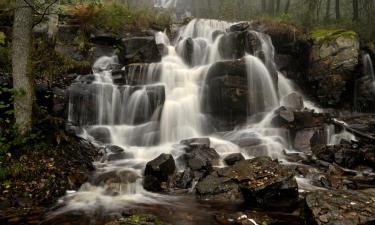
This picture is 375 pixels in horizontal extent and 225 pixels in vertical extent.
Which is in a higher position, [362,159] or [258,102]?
[258,102]

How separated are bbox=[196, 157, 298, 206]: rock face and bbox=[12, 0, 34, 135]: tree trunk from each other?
16.3 ft

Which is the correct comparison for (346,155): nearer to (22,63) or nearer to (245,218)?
(245,218)

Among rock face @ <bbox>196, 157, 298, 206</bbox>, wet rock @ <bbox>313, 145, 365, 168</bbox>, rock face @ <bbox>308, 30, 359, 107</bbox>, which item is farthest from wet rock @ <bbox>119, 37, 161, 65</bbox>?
rock face @ <bbox>196, 157, 298, 206</bbox>

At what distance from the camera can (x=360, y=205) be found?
6371 millimetres

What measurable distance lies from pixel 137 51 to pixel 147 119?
5202mm

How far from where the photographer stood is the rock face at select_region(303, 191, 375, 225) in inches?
236

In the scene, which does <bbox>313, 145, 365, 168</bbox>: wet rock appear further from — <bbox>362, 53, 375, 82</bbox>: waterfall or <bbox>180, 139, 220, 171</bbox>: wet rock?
<bbox>362, 53, 375, 82</bbox>: waterfall

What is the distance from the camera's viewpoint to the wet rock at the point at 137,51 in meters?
17.8

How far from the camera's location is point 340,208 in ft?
20.6

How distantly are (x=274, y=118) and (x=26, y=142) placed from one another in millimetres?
10045

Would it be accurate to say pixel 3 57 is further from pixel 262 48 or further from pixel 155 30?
pixel 262 48

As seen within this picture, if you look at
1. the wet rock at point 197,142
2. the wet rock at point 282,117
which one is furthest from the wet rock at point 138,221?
the wet rock at point 282,117

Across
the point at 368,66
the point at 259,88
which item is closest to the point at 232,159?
the point at 259,88

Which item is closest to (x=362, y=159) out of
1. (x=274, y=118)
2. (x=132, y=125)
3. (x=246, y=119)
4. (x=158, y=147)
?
(x=274, y=118)
